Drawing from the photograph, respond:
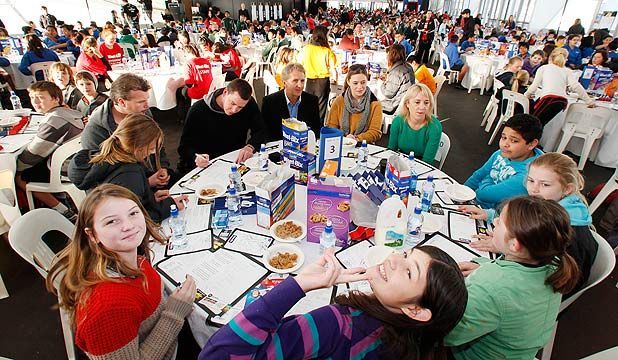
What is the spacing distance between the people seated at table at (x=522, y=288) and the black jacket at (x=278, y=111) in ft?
7.19

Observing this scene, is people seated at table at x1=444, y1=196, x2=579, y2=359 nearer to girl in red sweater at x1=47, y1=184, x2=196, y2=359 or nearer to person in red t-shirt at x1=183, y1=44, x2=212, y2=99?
girl in red sweater at x1=47, y1=184, x2=196, y2=359

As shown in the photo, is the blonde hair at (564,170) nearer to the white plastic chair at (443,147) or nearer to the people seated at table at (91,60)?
the white plastic chair at (443,147)

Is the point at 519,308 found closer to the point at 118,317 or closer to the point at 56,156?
the point at 118,317

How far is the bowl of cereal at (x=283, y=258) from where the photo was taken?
1.53m

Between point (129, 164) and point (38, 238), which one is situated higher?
point (129, 164)

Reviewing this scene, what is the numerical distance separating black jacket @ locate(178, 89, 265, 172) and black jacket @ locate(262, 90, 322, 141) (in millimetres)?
147

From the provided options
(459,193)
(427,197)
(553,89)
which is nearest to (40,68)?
(427,197)

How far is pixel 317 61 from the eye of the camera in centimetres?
493

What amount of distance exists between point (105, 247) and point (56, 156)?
193 cm

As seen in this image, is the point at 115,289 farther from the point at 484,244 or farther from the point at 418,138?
the point at 418,138

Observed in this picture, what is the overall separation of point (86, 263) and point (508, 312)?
5.20 feet

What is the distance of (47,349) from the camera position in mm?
2078

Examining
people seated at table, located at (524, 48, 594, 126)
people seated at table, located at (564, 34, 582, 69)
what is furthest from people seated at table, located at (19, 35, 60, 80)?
people seated at table, located at (564, 34, 582, 69)

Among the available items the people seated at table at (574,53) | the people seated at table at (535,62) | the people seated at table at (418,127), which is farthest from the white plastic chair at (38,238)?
the people seated at table at (574,53)
